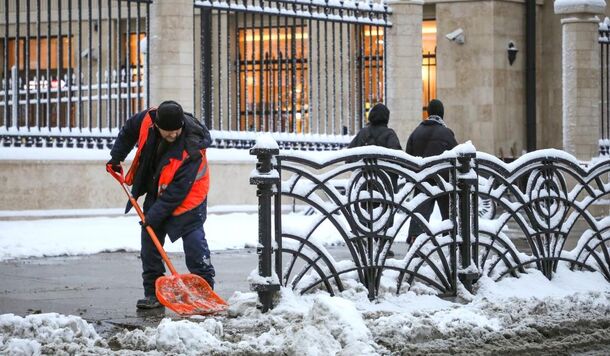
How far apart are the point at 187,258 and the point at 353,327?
2266 millimetres

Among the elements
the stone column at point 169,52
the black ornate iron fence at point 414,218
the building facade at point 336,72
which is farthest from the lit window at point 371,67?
the black ornate iron fence at point 414,218

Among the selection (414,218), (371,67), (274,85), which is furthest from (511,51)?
(414,218)

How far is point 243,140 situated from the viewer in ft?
60.4

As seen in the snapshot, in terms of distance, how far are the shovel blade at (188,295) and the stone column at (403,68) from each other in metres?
11.4

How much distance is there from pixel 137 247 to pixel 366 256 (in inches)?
217

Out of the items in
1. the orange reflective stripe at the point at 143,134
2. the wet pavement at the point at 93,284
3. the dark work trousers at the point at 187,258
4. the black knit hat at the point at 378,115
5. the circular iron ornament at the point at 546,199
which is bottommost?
Answer: the wet pavement at the point at 93,284

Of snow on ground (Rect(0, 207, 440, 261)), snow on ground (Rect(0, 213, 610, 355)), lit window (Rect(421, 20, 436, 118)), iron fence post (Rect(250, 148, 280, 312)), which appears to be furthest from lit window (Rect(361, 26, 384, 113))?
iron fence post (Rect(250, 148, 280, 312))

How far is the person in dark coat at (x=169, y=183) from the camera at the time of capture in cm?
880

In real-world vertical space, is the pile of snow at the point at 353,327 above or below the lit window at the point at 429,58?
below

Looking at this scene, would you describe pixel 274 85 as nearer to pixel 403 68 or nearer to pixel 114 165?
pixel 403 68

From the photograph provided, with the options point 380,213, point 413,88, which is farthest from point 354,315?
point 413,88

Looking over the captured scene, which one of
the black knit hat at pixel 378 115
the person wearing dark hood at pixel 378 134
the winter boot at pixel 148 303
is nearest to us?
the winter boot at pixel 148 303

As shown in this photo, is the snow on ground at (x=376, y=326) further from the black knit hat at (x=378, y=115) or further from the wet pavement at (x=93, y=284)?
the black knit hat at (x=378, y=115)

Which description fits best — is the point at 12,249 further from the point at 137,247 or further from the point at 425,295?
the point at 425,295
